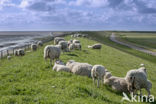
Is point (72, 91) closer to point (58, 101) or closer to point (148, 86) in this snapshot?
point (58, 101)

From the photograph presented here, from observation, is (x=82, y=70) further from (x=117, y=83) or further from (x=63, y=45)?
(x=63, y=45)

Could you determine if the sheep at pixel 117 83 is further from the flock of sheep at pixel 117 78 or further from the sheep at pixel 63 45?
the sheep at pixel 63 45

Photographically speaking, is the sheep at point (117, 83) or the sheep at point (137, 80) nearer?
the sheep at point (137, 80)

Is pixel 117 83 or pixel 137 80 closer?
pixel 137 80

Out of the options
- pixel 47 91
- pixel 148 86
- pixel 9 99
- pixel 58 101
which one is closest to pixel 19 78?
pixel 47 91

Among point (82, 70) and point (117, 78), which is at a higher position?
point (82, 70)

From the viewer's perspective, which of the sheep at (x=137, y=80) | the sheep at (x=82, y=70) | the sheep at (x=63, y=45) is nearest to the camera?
the sheep at (x=137, y=80)

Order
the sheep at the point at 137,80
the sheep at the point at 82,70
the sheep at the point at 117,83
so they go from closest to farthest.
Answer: the sheep at the point at 137,80, the sheep at the point at 117,83, the sheep at the point at 82,70

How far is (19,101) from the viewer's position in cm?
767

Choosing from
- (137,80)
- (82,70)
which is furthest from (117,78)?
(82,70)

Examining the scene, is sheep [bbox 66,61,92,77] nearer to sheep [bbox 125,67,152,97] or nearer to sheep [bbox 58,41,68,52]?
sheep [bbox 125,67,152,97]

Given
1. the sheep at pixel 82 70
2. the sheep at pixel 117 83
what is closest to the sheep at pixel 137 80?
the sheep at pixel 117 83

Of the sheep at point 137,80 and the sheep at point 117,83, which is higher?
the sheep at point 137,80

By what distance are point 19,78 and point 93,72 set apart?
219 inches
